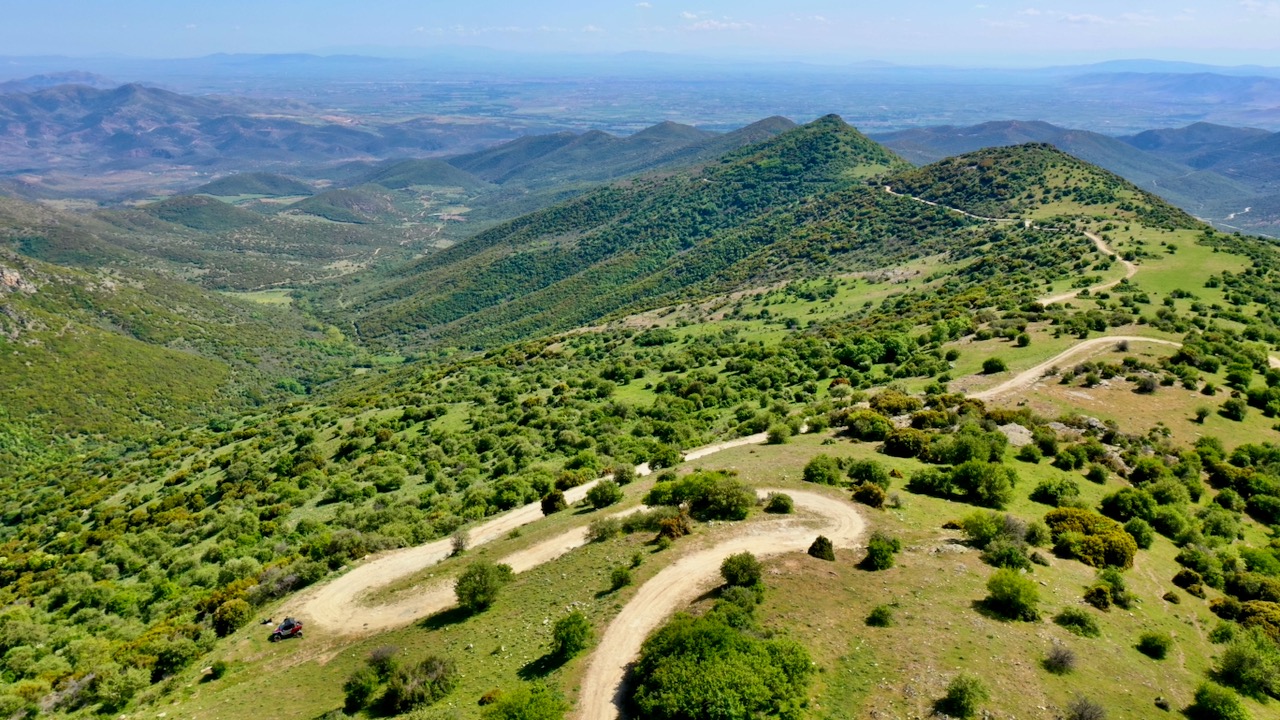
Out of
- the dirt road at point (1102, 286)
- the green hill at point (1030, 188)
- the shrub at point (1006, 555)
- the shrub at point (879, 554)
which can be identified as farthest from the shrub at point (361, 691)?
the green hill at point (1030, 188)

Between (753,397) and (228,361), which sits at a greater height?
(753,397)

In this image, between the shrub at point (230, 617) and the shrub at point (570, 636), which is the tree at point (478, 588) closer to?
the shrub at point (570, 636)

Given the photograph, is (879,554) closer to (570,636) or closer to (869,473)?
(869,473)

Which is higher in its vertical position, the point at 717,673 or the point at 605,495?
the point at 717,673

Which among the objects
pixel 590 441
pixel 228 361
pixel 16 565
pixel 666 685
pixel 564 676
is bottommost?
pixel 228 361

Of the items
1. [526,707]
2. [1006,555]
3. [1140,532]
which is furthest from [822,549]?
[1140,532]

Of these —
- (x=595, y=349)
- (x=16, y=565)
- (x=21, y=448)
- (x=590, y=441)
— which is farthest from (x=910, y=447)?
(x=21, y=448)

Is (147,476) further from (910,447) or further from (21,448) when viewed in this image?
(910,447)
